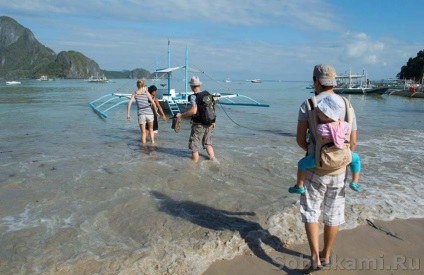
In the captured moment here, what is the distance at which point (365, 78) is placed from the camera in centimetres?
6319

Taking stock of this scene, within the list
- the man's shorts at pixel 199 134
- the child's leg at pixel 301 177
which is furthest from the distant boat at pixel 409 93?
the child's leg at pixel 301 177

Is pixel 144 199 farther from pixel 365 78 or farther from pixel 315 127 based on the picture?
pixel 365 78

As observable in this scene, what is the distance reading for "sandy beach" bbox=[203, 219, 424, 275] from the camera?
3342 millimetres

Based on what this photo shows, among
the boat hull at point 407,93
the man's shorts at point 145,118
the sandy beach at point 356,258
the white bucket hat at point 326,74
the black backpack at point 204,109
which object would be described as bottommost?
the sandy beach at point 356,258

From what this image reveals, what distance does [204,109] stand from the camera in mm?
6852

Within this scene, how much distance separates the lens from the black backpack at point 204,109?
6.78m

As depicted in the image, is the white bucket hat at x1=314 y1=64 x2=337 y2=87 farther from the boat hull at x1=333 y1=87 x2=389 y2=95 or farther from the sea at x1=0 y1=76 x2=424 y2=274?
the boat hull at x1=333 y1=87 x2=389 y2=95

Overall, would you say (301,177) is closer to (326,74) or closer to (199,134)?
(326,74)

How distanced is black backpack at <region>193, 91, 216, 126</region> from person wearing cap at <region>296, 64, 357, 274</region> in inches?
150

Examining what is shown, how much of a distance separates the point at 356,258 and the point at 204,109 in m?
4.16

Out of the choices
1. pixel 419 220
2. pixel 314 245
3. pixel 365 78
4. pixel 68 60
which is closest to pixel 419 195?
pixel 419 220

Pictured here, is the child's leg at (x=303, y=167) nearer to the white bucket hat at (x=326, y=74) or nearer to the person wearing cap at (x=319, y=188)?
the person wearing cap at (x=319, y=188)

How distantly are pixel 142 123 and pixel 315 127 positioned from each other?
269 inches

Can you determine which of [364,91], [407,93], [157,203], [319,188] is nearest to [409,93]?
[407,93]
